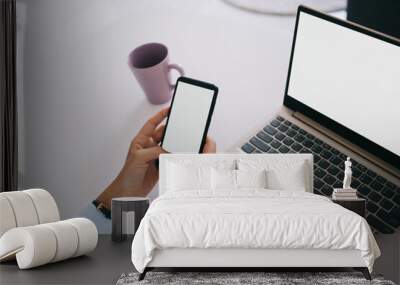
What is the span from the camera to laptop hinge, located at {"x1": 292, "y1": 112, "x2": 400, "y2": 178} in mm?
6730

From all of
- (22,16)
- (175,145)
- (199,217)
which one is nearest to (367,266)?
(199,217)

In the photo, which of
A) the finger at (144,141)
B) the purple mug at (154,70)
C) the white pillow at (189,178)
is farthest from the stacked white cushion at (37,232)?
the purple mug at (154,70)

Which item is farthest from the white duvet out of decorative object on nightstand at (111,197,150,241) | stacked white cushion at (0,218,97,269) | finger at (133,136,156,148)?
finger at (133,136,156,148)

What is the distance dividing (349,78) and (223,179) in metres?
1.65

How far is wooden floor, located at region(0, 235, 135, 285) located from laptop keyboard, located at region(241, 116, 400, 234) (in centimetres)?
192

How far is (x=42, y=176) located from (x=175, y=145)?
1490mm

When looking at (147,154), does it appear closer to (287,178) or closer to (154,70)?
(154,70)

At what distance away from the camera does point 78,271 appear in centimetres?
522

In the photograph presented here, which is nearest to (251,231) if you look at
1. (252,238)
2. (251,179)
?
(252,238)

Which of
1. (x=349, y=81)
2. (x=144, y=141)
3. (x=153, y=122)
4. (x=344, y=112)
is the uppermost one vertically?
(x=349, y=81)

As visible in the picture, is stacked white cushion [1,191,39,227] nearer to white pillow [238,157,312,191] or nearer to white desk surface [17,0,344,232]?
white desk surface [17,0,344,232]

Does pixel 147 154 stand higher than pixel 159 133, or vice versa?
pixel 159 133

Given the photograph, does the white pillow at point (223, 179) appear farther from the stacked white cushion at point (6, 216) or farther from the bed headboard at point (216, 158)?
A: the stacked white cushion at point (6, 216)

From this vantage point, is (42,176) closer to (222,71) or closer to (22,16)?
(22,16)
